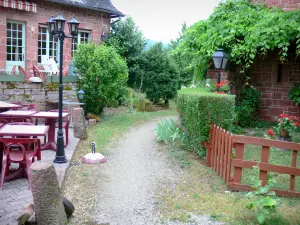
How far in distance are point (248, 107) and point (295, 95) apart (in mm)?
1468

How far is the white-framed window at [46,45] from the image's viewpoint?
553 inches

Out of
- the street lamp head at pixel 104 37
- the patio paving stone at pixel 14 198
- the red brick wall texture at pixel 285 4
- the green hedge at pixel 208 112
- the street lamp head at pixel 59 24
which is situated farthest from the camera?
the street lamp head at pixel 104 37

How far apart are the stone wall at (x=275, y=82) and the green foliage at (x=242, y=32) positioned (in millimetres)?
570

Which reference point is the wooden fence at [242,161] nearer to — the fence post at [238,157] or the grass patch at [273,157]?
the fence post at [238,157]

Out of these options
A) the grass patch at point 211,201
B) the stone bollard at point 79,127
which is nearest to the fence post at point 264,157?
the grass patch at point 211,201

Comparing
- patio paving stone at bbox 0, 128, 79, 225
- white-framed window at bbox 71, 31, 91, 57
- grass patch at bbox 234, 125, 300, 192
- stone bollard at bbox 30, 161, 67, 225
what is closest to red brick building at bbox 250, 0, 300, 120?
grass patch at bbox 234, 125, 300, 192

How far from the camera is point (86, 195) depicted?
5.29 metres

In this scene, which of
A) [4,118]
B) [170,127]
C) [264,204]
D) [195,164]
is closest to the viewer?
[264,204]

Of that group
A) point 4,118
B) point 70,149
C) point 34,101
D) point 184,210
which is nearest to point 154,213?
point 184,210

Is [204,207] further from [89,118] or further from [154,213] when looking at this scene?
[89,118]

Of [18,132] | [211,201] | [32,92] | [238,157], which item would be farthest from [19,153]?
[32,92]

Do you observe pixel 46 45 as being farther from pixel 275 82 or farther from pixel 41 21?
pixel 275 82

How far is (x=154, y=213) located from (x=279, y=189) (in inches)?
80.0

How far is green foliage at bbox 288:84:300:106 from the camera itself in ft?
36.4
